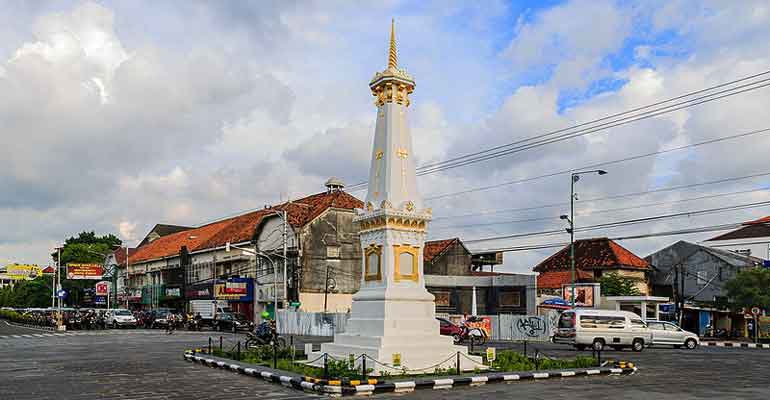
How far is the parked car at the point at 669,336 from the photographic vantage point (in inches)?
1421

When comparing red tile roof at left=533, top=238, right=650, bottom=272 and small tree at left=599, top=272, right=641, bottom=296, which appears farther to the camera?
red tile roof at left=533, top=238, right=650, bottom=272

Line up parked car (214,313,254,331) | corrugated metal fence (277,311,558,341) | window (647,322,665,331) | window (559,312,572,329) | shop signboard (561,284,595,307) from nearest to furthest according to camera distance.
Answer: window (559,312,572,329)
window (647,322,665,331)
corrugated metal fence (277,311,558,341)
shop signboard (561,284,595,307)
parked car (214,313,254,331)

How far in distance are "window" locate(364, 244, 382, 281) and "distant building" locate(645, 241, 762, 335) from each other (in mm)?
38752

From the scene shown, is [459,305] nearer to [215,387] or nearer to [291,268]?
[291,268]

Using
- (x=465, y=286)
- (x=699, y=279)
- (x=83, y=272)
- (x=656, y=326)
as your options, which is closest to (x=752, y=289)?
(x=656, y=326)

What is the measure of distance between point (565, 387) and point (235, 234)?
51.5 m

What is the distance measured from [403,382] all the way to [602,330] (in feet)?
64.5

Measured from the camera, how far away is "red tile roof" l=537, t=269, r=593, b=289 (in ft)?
208

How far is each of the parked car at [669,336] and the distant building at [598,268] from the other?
978 inches

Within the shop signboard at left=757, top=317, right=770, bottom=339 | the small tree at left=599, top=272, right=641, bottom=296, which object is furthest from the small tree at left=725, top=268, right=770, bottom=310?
the small tree at left=599, top=272, right=641, bottom=296

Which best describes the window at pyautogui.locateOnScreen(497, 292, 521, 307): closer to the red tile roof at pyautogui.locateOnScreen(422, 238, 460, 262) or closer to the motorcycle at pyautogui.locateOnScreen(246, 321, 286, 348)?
the red tile roof at pyautogui.locateOnScreen(422, 238, 460, 262)

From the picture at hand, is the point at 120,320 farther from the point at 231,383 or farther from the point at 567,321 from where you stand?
the point at 231,383

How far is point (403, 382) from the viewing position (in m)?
16.3

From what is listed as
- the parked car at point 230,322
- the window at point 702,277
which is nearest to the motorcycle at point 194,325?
the parked car at point 230,322
